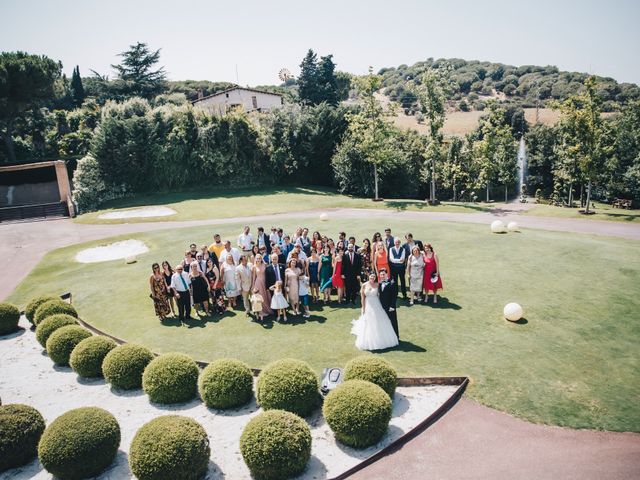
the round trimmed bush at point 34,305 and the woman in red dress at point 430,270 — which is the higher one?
the woman in red dress at point 430,270

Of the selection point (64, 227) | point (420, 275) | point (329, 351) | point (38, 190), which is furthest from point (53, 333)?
point (38, 190)

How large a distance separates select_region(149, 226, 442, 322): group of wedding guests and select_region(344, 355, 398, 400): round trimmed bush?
482cm

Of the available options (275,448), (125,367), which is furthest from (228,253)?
(275,448)

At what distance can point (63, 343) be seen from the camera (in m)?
12.3

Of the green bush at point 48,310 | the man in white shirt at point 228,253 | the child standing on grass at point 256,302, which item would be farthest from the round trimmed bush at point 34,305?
the child standing on grass at point 256,302

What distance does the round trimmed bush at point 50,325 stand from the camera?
13297 mm

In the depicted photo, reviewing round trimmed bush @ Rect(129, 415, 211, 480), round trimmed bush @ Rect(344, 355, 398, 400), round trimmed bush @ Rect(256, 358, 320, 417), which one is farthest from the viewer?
round trimmed bush @ Rect(344, 355, 398, 400)

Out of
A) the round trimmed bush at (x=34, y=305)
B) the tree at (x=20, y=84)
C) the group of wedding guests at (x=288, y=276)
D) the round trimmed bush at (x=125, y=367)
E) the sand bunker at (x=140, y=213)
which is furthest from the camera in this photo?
the tree at (x=20, y=84)

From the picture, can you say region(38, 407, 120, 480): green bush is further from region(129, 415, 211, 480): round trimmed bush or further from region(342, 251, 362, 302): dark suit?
region(342, 251, 362, 302): dark suit

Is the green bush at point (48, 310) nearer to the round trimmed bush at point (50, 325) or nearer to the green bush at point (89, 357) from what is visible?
the round trimmed bush at point (50, 325)

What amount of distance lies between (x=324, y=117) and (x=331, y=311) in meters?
38.3

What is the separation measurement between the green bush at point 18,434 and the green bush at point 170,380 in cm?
216

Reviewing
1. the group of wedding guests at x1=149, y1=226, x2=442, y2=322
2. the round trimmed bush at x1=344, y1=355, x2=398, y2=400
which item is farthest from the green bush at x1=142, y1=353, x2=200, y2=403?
the group of wedding guests at x1=149, y1=226, x2=442, y2=322

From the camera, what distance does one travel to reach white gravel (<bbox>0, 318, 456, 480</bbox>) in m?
8.09
